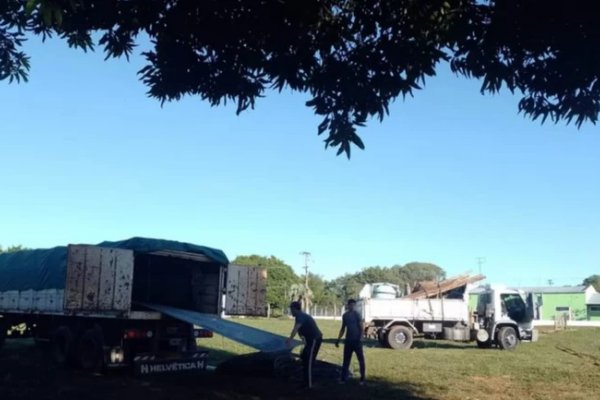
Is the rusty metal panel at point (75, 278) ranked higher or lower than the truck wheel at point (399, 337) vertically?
higher

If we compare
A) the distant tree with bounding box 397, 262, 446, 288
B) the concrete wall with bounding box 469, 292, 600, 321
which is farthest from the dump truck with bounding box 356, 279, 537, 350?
the distant tree with bounding box 397, 262, 446, 288

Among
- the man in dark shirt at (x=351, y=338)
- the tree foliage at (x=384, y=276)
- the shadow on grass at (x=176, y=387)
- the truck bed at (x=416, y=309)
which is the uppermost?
the tree foliage at (x=384, y=276)

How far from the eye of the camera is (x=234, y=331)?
41.1ft

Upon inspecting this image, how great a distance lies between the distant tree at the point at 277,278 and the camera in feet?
240

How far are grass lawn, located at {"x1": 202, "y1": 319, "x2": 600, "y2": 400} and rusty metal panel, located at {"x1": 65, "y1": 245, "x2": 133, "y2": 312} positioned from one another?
434cm

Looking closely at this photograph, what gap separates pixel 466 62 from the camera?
211 inches

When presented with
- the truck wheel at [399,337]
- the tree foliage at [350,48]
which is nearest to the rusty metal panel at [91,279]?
the tree foliage at [350,48]

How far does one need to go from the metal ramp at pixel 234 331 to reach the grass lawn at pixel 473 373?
1270 millimetres

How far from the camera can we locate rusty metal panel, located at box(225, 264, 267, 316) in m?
14.7

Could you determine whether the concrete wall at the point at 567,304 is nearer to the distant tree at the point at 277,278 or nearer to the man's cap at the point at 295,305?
the distant tree at the point at 277,278

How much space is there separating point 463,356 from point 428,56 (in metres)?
16.7

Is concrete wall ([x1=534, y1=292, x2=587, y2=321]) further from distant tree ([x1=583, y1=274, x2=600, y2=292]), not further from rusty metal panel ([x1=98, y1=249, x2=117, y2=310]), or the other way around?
rusty metal panel ([x1=98, y1=249, x2=117, y2=310])

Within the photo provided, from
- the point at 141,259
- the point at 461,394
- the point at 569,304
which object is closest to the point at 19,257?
the point at 141,259

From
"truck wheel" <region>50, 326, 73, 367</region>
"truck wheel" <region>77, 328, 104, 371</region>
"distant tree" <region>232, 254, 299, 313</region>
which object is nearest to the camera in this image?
"truck wheel" <region>77, 328, 104, 371</region>
